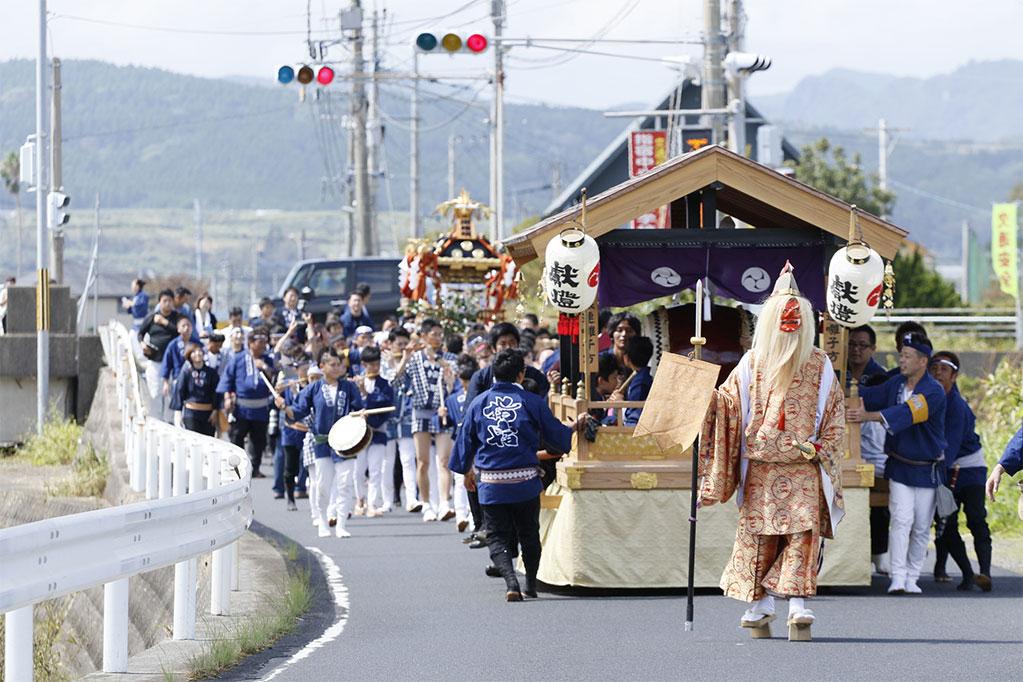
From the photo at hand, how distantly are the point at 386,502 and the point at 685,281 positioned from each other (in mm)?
5817

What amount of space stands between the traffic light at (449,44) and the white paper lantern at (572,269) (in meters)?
13.5

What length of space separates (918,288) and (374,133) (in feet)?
51.7

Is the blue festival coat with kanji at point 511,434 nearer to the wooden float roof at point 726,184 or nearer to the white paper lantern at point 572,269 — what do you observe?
the white paper lantern at point 572,269

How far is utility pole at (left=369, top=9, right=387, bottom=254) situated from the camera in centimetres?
4053

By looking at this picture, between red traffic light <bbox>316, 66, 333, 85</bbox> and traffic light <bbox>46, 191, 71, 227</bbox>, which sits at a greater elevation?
red traffic light <bbox>316, 66, 333, 85</bbox>

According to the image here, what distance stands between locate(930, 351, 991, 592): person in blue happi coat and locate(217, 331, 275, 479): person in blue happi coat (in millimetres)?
10405

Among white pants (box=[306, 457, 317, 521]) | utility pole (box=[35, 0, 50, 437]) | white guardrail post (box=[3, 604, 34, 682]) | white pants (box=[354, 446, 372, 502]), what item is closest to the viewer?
white guardrail post (box=[3, 604, 34, 682])

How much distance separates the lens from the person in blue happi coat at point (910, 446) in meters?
12.5

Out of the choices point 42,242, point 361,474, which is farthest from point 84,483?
point 42,242

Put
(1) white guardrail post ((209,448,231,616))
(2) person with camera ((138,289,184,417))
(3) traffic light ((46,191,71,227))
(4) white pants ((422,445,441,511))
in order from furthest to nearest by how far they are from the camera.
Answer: (2) person with camera ((138,289,184,417)) → (3) traffic light ((46,191,71,227)) → (4) white pants ((422,445,441,511)) → (1) white guardrail post ((209,448,231,616))

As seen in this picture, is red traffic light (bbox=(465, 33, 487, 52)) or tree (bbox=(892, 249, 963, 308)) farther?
tree (bbox=(892, 249, 963, 308))

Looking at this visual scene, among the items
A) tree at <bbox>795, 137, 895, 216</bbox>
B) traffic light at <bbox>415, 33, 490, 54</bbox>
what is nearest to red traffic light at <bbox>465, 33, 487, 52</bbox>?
traffic light at <bbox>415, 33, 490, 54</bbox>

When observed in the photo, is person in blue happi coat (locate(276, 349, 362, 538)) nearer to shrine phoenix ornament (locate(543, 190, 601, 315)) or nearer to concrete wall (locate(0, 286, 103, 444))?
shrine phoenix ornament (locate(543, 190, 601, 315))

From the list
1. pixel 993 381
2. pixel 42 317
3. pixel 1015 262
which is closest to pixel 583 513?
pixel 993 381
